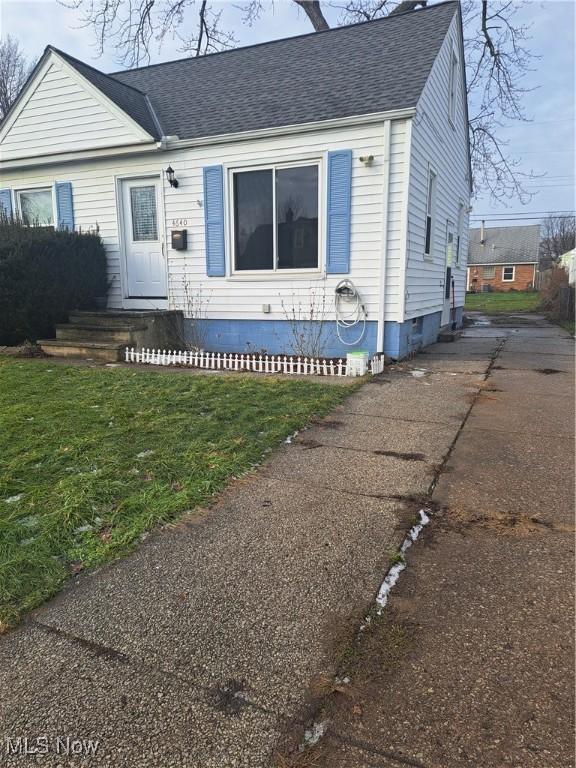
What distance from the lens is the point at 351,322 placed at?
25.2 feet

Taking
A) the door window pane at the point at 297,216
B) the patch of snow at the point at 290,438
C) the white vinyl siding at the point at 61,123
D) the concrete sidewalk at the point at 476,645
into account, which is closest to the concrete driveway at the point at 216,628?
the concrete sidewalk at the point at 476,645

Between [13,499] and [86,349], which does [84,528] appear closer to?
[13,499]

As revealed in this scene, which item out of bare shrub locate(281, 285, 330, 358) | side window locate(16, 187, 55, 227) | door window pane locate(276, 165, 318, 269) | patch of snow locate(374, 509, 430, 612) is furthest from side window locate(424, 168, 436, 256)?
side window locate(16, 187, 55, 227)

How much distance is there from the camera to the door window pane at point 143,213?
902 cm

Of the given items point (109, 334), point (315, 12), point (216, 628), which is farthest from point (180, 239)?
point (315, 12)

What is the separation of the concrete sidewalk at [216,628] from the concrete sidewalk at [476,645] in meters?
0.16

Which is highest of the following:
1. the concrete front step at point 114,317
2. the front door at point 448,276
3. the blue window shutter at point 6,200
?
the blue window shutter at point 6,200

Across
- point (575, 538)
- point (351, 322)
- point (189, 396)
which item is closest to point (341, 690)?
point (575, 538)

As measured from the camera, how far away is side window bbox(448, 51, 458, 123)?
998 centimetres

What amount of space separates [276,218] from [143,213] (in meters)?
2.75

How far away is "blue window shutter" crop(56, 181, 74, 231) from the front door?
769cm

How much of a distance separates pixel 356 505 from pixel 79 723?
71.5 inches

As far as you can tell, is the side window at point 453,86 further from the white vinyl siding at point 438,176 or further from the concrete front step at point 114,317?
the concrete front step at point 114,317

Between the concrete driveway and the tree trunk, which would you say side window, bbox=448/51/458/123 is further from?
the concrete driveway
